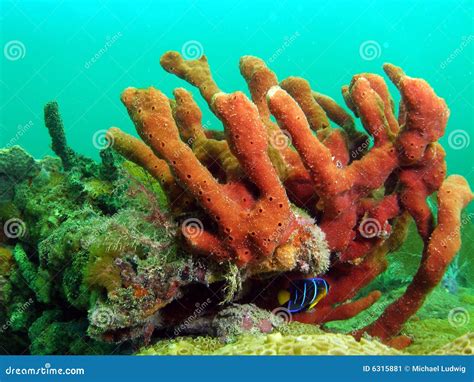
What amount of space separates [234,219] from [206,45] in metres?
91.5

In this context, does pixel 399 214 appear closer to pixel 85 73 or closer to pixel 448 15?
pixel 448 15

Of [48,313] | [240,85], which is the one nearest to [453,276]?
[48,313]

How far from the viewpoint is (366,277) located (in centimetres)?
416

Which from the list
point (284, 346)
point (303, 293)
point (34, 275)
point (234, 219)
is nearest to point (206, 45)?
point (34, 275)

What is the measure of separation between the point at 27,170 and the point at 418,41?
264 feet

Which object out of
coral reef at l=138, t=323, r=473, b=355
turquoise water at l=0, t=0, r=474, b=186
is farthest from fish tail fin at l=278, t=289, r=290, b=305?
turquoise water at l=0, t=0, r=474, b=186

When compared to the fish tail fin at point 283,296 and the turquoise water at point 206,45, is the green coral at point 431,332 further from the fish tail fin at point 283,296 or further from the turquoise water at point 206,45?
the turquoise water at point 206,45

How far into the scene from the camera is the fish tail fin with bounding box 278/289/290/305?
358 centimetres

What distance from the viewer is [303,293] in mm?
3432

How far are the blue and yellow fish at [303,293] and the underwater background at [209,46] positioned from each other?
57662 mm

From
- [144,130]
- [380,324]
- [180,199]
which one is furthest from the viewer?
[380,324]

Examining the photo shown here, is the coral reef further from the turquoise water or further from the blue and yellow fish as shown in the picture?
the turquoise water

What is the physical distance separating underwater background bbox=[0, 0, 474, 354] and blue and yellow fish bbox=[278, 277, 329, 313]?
57662 millimetres

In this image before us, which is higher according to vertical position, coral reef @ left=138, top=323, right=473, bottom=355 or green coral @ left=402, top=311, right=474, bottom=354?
green coral @ left=402, top=311, right=474, bottom=354
